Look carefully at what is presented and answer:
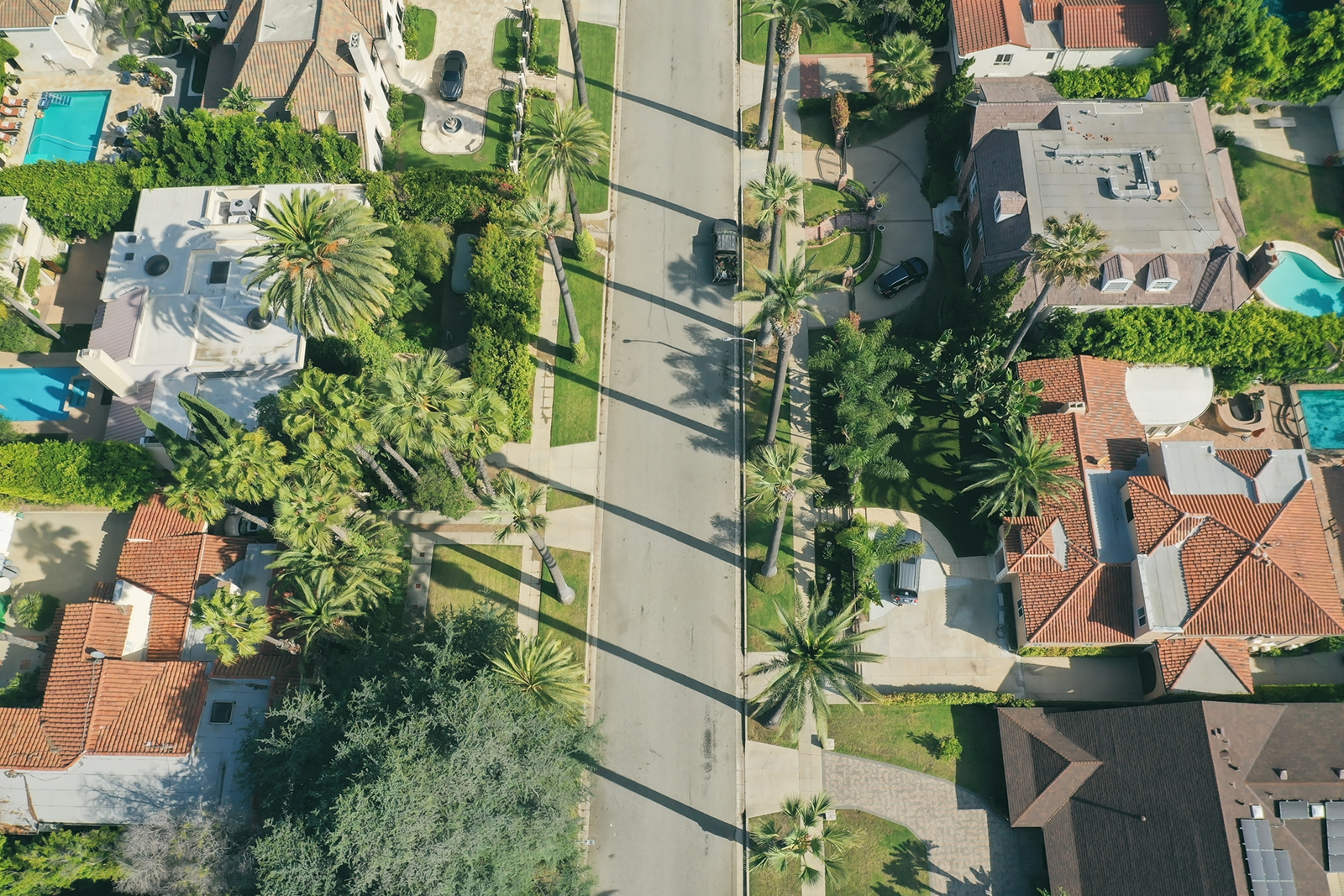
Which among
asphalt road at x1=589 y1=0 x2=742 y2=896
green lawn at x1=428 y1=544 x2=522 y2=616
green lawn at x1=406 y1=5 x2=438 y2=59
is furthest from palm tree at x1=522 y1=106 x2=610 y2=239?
green lawn at x1=428 y1=544 x2=522 y2=616

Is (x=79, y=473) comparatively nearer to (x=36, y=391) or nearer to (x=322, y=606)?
(x=36, y=391)

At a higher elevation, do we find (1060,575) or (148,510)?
(148,510)

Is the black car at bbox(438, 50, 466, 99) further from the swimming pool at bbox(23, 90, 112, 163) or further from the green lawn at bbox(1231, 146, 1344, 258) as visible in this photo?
the green lawn at bbox(1231, 146, 1344, 258)

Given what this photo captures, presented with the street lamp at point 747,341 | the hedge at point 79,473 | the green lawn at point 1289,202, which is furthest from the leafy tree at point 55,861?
the green lawn at point 1289,202

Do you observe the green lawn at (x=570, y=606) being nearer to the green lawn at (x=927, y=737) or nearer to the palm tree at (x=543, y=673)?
the palm tree at (x=543, y=673)

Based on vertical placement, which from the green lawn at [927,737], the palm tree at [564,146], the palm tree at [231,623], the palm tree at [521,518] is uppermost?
the palm tree at [564,146]

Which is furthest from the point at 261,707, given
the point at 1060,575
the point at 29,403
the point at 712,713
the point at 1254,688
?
the point at 1254,688

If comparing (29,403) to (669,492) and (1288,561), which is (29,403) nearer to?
(669,492)
